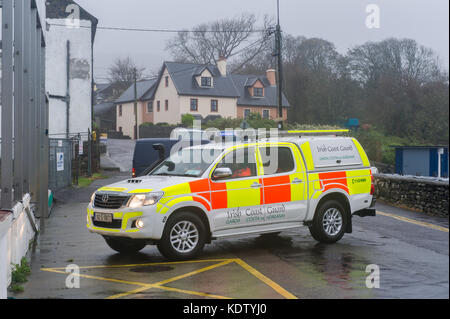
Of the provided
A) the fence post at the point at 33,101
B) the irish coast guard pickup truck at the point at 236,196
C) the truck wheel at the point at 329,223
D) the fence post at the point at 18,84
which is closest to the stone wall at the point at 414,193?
the irish coast guard pickup truck at the point at 236,196

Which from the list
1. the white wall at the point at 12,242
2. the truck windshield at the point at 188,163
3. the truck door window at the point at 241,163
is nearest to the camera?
the white wall at the point at 12,242

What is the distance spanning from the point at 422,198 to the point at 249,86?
50280 mm

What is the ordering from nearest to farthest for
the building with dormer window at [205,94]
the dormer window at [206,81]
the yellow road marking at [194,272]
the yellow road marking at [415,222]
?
1. the yellow road marking at [194,272]
2. the yellow road marking at [415,222]
3. the building with dormer window at [205,94]
4. the dormer window at [206,81]

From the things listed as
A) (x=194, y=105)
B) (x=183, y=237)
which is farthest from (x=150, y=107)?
(x=183, y=237)

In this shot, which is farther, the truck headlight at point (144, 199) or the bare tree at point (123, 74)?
the bare tree at point (123, 74)

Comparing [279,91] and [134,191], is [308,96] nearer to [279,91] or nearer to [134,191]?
[279,91]

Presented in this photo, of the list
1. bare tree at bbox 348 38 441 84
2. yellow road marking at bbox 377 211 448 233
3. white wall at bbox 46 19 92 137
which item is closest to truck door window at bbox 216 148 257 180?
yellow road marking at bbox 377 211 448 233

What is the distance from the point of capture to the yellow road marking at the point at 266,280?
22.5 feet

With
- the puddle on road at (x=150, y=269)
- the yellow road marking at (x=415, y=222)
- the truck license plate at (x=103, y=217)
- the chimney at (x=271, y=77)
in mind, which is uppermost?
the chimney at (x=271, y=77)

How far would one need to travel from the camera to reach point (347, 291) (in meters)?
6.96

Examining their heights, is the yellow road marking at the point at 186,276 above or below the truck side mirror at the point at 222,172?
below

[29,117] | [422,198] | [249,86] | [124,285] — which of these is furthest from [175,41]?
[124,285]

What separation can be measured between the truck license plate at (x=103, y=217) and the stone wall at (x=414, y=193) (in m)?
11.2

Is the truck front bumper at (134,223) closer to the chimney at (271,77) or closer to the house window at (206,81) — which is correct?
the house window at (206,81)
